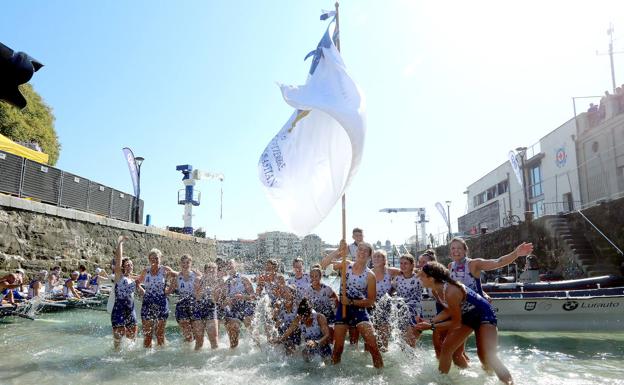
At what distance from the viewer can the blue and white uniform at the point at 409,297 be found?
7.39 metres

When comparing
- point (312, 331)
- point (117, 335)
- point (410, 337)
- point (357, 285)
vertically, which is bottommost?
point (117, 335)

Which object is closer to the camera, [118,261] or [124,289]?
[118,261]

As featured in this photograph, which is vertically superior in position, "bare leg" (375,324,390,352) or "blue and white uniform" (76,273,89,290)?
"blue and white uniform" (76,273,89,290)

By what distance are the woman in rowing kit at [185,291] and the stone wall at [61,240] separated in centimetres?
768

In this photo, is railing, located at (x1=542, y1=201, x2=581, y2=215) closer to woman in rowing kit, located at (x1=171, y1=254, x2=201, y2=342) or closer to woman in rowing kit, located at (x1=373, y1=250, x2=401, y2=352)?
woman in rowing kit, located at (x1=373, y1=250, x2=401, y2=352)

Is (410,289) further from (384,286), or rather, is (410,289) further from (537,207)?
(537,207)

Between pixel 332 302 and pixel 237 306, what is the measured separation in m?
1.84

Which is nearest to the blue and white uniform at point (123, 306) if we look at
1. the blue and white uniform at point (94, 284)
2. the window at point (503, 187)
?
the blue and white uniform at point (94, 284)

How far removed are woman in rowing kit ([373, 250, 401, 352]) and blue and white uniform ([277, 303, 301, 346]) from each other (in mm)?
1300

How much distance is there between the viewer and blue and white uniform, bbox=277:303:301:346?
7172 mm

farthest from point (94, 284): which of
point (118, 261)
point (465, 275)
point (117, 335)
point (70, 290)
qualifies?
point (465, 275)

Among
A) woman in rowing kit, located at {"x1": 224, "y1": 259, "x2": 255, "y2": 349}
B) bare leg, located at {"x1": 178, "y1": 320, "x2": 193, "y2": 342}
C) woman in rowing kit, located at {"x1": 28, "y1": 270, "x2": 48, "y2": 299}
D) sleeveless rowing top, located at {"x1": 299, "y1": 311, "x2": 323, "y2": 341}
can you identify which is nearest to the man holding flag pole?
sleeveless rowing top, located at {"x1": 299, "y1": 311, "x2": 323, "y2": 341}

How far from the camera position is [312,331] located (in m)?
6.95

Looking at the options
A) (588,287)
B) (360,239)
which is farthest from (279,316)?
(588,287)
